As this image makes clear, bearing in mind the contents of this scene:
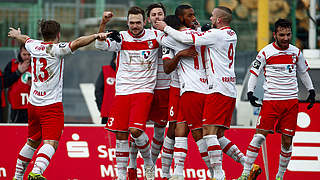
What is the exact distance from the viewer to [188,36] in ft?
34.3

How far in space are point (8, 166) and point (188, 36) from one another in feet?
14.0

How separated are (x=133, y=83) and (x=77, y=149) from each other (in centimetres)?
244

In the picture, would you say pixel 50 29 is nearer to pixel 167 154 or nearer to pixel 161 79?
pixel 161 79

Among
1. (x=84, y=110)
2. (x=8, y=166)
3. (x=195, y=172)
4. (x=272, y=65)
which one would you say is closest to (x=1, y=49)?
(x=84, y=110)

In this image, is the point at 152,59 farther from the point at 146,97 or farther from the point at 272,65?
the point at 272,65

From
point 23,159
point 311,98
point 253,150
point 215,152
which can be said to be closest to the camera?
point 215,152

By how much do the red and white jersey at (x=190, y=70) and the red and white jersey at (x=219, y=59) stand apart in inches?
3.6

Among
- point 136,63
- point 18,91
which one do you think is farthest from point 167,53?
point 18,91

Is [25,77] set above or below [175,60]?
below

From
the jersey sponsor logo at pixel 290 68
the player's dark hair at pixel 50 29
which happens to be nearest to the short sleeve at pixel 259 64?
the jersey sponsor logo at pixel 290 68

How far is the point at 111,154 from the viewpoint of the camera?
12633mm

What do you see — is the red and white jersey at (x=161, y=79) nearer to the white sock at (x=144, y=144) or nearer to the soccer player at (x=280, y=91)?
the white sock at (x=144, y=144)

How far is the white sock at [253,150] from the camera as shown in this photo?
11.3 meters

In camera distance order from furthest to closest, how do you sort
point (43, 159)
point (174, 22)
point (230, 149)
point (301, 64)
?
point (301, 64) → point (230, 149) → point (174, 22) → point (43, 159)
